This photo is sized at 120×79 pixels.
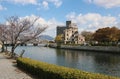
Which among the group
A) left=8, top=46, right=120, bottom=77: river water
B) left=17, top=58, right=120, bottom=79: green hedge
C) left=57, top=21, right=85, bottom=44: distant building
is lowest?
left=8, top=46, right=120, bottom=77: river water

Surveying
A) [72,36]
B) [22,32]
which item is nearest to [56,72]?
[22,32]

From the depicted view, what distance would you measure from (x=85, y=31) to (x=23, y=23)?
142292 mm

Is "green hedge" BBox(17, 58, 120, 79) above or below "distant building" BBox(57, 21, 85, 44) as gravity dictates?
below

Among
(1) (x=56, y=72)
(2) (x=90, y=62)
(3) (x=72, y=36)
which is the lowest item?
(2) (x=90, y=62)

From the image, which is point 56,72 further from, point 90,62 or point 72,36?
point 72,36

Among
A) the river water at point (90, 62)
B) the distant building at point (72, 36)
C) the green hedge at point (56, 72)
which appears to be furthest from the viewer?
the distant building at point (72, 36)

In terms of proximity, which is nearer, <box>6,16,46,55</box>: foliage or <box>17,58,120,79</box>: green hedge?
<box>17,58,120,79</box>: green hedge

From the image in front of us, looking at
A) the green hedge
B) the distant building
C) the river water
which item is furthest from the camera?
the distant building

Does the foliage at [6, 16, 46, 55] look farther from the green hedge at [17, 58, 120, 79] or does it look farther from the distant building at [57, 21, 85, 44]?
the distant building at [57, 21, 85, 44]

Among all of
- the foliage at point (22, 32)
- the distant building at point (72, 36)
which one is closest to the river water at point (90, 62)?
the foliage at point (22, 32)

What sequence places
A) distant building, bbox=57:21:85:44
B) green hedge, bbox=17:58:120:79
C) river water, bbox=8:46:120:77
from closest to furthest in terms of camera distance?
1. green hedge, bbox=17:58:120:79
2. river water, bbox=8:46:120:77
3. distant building, bbox=57:21:85:44

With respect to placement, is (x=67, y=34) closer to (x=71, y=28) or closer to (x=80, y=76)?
(x=71, y=28)

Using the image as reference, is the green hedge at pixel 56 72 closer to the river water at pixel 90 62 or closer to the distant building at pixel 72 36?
the river water at pixel 90 62

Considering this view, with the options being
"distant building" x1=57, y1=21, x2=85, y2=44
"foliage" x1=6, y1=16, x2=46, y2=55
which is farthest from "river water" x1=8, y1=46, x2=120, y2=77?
"distant building" x1=57, y1=21, x2=85, y2=44
